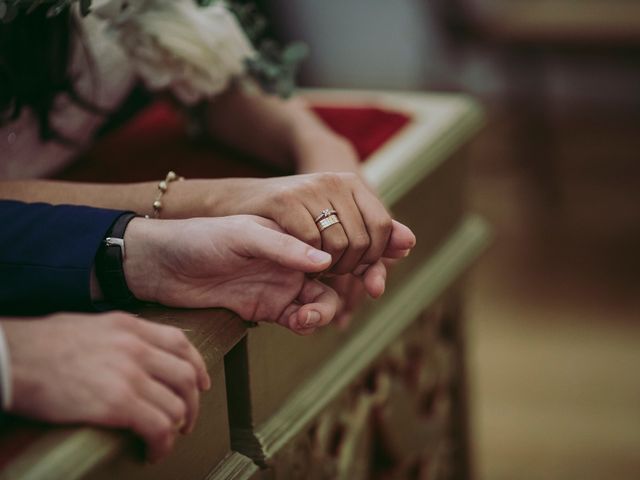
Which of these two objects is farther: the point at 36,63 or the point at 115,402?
the point at 36,63

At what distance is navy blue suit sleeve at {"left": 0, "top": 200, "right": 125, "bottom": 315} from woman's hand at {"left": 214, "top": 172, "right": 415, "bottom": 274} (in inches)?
5.7

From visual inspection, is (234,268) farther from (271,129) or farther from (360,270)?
(271,129)

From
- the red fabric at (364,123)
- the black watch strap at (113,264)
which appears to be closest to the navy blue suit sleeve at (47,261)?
the black watch strap at (113,264)

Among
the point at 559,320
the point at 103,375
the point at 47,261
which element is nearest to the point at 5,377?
the point at 103,375

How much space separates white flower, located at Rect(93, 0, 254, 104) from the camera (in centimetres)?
119

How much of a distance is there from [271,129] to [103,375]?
0.74 metres

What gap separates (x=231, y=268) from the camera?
87cm

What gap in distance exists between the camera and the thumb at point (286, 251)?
831mm

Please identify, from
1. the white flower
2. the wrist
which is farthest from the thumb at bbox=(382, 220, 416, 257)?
the white flower

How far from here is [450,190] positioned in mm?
1599

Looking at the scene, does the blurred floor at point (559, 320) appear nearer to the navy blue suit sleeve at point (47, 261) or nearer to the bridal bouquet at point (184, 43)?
the bridal bouquet at point (184, 43)

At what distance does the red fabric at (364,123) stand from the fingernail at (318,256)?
2.04 ft

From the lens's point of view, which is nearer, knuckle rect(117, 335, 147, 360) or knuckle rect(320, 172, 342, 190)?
knuckle rect(117, 335, 147, 360)

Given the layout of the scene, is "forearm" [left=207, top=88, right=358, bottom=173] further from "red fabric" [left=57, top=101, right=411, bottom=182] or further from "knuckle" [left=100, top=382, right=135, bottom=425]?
"knuckle" [left=100, top=382, right=135, bottom=425]
